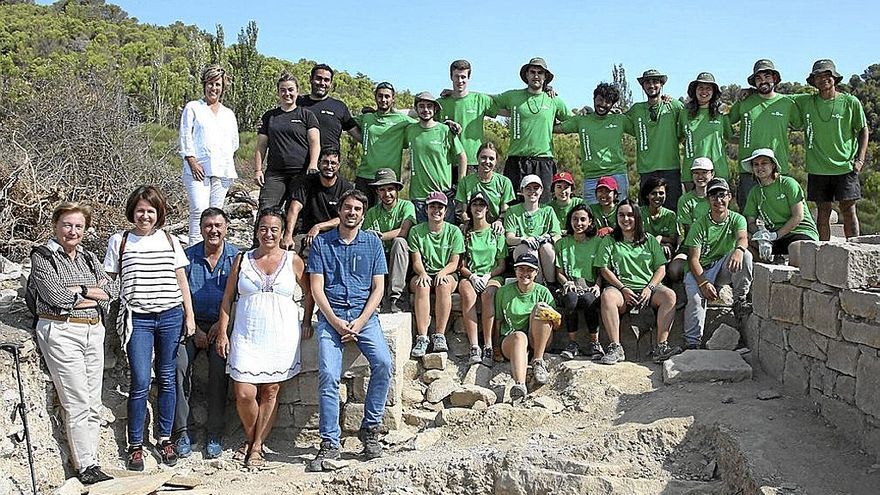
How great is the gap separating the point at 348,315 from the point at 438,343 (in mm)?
1276

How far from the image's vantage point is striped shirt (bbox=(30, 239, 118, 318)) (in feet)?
16.7

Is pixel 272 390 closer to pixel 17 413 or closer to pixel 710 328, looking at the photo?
pixel 17 413

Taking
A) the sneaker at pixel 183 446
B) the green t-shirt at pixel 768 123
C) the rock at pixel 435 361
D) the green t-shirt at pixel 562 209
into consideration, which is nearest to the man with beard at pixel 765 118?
the green t-shirt at pixel 768 123

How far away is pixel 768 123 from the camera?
759 cm

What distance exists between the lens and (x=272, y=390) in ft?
19.3

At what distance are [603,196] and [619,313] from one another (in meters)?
A: 1.15

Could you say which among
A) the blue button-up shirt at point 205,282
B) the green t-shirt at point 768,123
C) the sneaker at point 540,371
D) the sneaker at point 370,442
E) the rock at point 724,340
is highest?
the green t-shirt at point 768,123

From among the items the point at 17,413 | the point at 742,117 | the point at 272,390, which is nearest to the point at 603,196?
the point at 742,117

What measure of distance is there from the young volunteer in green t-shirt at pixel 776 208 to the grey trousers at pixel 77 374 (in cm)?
554

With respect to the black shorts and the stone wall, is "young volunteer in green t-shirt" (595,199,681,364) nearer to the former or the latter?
the stone wall

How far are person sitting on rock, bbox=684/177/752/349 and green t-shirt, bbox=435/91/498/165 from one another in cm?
245

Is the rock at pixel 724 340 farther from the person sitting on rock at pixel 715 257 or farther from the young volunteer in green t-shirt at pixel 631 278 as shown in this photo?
the young volunteer in green t-shirt at pixel 631 278

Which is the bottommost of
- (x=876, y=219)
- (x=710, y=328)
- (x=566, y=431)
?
A: (x=566, y=431)

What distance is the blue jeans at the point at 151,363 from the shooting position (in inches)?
218
